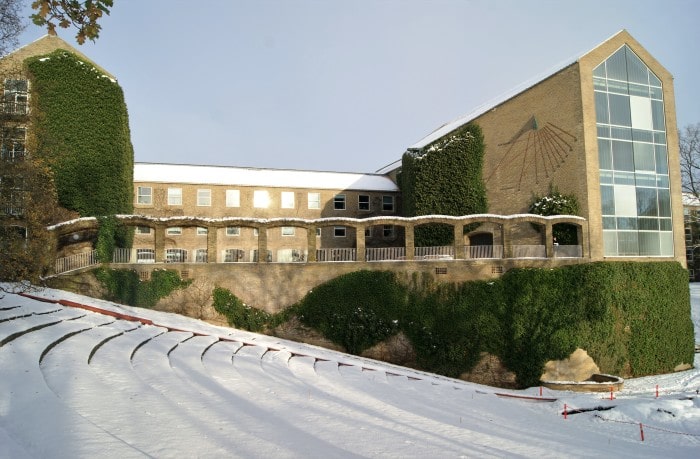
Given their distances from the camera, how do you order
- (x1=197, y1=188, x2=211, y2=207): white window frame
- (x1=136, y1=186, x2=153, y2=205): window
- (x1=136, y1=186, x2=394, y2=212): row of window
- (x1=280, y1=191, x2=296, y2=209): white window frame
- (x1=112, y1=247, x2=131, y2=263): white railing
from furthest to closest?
(x1=280, y1=191, x2=296, y2=209): white window frame < (x1=197, y1=188, x2=211, y2=207): white window frame < (x1=136, y1=186, x2=394, y2=212): row of window < (x1=136, y1=186, x2=153, y2=205): window < (x1=112, y1=247, x2=131, y2=263): white railing

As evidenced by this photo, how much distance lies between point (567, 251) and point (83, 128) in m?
26.4

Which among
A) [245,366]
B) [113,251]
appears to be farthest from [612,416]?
[113,251]

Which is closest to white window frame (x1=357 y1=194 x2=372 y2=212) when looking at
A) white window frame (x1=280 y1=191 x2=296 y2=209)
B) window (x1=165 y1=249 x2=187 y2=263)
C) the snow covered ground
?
white window frame (x1=280 y1=191 x2=296 y2=209)

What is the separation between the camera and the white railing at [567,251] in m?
22.7

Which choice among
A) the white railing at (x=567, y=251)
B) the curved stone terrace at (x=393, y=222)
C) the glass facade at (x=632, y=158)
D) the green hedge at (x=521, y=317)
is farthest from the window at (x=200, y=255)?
the glass facade at (x=632, y=158)

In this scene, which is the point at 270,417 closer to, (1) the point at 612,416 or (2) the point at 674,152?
(1) the point at 612,416

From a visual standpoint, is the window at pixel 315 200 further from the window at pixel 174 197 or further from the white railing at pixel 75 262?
the white railing at pixel 75 262

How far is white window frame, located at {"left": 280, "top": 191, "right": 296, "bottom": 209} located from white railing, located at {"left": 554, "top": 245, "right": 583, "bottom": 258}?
1894 cm

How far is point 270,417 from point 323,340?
49.0ft

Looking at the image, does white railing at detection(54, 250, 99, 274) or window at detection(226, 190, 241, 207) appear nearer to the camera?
white railing at detection(54, 250, 99, 274)

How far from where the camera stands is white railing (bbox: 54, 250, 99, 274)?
20.6 metres

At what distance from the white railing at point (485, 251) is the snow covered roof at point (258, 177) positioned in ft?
47.7

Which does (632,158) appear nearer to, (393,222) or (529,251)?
(529,251)

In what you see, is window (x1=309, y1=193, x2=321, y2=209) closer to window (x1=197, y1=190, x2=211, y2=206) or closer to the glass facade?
window (x1=197, y1=190, x2=211, y2=206)
